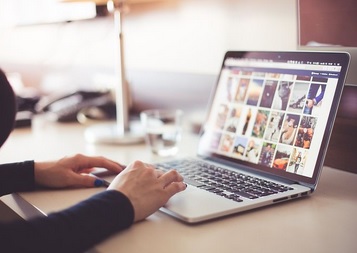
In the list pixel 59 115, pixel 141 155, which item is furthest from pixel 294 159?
pixel 59 115

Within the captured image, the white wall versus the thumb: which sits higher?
the white wall

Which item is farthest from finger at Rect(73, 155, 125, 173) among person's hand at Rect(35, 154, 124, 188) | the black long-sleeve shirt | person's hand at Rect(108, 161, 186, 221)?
the black long-sleeve shirt

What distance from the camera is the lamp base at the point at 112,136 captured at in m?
1.40

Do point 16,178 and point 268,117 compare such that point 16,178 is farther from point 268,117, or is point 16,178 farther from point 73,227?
point 268,117

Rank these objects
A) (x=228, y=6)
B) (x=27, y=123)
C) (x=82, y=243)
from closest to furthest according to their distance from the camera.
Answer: (x=82, y=243), (x=228, y=6), (x=27, y=123)

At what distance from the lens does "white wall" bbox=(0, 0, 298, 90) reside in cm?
131

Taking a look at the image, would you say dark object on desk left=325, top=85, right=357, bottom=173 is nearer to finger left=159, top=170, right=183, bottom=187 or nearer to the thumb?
finger left=159, top=170, right=183, bottom=187

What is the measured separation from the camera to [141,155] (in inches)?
49.8

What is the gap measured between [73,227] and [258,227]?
28 cm

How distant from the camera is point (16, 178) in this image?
38.4 inches

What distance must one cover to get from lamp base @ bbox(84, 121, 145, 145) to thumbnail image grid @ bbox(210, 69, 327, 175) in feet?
1.05

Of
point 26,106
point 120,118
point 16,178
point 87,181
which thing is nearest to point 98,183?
point 87,181

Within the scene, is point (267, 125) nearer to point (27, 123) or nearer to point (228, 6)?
point (228, 6)

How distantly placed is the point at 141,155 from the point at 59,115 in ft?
1.93
